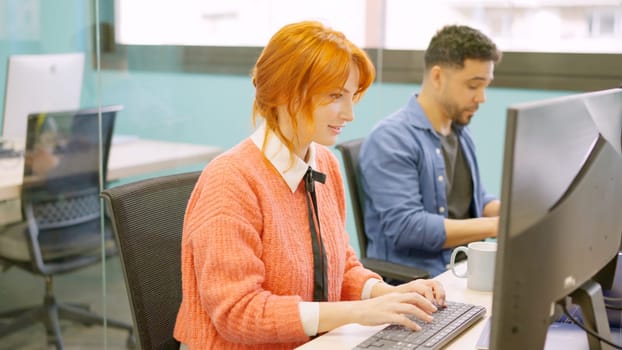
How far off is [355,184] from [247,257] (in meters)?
1.00

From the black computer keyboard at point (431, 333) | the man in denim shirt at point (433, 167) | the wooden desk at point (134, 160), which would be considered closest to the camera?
the black computer keyboard at point (431, 333)

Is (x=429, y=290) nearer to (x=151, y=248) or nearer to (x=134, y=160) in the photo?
(x=151, y=248)

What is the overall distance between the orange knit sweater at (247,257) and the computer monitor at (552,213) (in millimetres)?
483

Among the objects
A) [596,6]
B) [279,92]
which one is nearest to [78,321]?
[279,92]

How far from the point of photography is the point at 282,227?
1.49 metres

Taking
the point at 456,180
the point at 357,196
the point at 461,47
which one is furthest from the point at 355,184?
the point at 461,47

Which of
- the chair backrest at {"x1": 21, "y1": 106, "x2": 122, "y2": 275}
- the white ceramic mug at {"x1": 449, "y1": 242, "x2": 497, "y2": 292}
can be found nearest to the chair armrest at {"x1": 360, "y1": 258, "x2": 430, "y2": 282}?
the white ceramic mug at {"x1": 449, "y1": 242, "x2": 497, "y2": 292}

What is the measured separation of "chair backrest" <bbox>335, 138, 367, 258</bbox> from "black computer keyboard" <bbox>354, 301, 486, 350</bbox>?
2.81 feet

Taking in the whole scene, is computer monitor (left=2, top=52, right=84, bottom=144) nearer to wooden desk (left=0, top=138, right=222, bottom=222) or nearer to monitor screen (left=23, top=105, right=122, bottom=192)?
monitor screen (left=23, top=105, right=122, bottom=192)

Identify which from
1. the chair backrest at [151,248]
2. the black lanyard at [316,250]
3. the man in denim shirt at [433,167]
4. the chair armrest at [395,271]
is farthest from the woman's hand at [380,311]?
the man in denim shirt at [433,167]

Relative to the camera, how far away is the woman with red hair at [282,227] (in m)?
1.38

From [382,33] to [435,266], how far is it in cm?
140

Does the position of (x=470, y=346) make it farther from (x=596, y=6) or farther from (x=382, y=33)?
(x=382, y=33)

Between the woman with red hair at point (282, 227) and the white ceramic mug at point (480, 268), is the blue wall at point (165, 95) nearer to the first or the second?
the white ceramic mug at point (480, 268)
